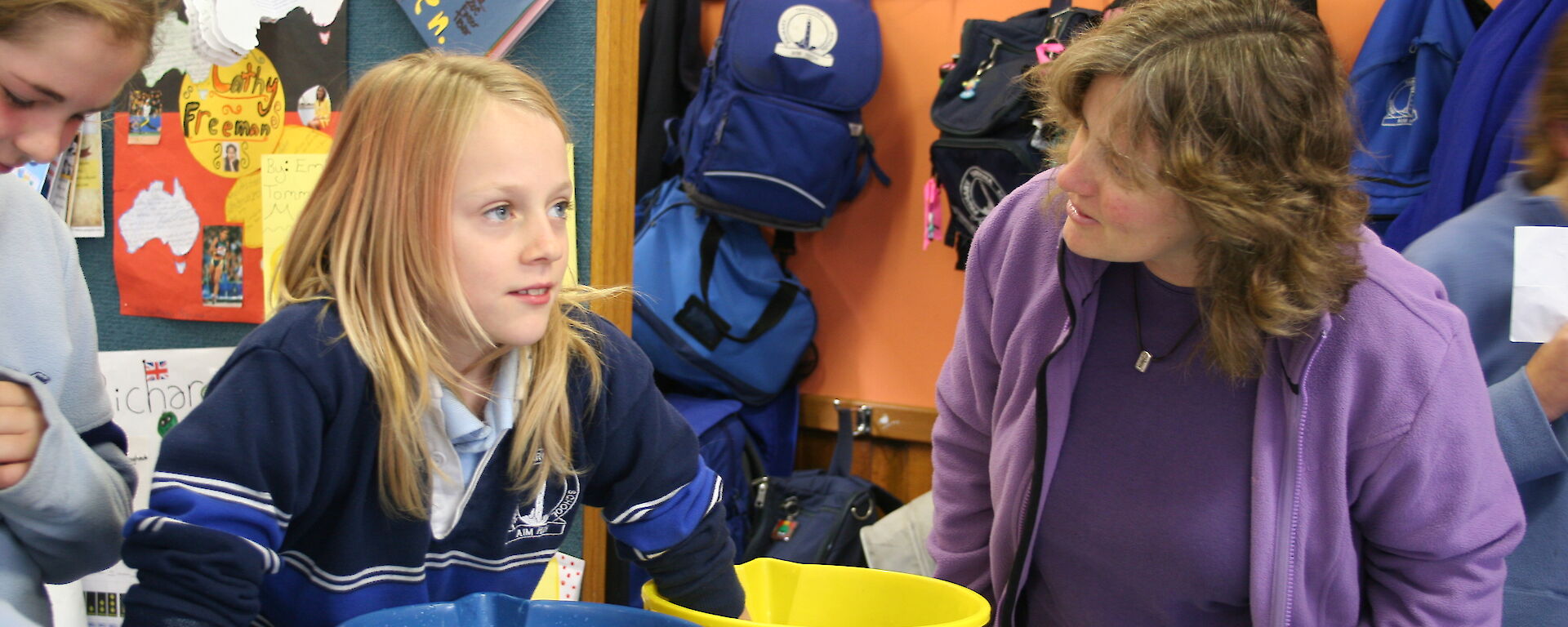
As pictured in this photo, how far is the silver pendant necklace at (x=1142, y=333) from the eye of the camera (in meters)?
0.94

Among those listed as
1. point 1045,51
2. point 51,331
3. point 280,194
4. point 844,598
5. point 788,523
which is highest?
point 1045,51

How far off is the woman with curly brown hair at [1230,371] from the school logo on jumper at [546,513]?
41 centimetres

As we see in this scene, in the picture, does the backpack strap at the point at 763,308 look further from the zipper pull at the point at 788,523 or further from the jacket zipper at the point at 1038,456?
the jacket zipper at the point at 1038,456

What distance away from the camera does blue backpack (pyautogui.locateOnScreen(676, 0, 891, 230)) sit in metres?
2.25

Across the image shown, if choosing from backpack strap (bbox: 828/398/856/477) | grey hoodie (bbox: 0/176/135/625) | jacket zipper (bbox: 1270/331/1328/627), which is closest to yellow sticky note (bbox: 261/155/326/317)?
grey hoodie (bbox: 0/176/135/625)

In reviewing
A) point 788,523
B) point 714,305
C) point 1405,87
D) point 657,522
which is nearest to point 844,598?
point 657,522

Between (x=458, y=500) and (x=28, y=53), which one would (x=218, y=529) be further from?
(x=28, y=53)

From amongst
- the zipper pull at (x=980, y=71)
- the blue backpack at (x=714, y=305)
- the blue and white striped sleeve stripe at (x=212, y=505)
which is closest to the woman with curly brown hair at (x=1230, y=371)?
the blue and white striped sleeve stripe at (x=212, y=505)

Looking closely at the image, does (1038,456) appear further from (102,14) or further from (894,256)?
(894,256)

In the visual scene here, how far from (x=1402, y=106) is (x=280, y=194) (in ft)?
6.14

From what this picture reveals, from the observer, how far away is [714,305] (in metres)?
2.36

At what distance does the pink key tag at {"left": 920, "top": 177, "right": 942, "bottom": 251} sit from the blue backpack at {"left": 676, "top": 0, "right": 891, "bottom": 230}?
0.19m

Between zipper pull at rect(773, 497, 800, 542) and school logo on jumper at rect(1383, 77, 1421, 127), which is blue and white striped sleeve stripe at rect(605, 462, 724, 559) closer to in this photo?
zipper pull at rect(773, 497, 800, 542)

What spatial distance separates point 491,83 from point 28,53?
0.31 meters
